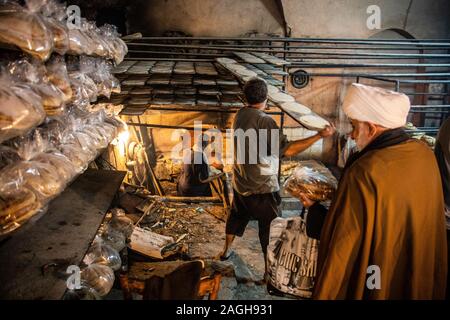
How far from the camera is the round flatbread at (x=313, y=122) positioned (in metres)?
3.58

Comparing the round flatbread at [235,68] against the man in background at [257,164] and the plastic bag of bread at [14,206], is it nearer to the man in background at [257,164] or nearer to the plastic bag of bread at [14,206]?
the man in background at [257,164]

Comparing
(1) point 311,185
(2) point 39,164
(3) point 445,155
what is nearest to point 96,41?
(2) point 39,164

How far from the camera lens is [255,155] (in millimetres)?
4273

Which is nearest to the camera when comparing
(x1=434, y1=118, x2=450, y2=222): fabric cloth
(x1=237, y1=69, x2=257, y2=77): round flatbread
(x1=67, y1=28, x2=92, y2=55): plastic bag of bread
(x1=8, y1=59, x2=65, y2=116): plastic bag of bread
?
(x1=8, y1=59, x2=65, y2=116): plastic bag of bread

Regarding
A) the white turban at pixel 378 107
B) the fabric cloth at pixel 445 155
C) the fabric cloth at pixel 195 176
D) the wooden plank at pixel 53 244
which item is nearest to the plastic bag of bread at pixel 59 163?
the wooden plank at pixel 53 244

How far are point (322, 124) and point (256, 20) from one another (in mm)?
7302

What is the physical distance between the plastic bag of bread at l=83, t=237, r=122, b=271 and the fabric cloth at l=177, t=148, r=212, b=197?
394 cm

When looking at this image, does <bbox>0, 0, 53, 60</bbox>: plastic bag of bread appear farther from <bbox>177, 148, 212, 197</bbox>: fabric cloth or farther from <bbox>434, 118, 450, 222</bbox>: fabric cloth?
<bbox>177, 148, 212, 197</bbox>: fabric cloth

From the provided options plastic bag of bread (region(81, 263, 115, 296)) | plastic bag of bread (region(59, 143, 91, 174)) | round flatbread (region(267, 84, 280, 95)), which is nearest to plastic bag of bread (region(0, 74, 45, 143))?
plastic bag of bread (region(59, 143, 91, 174))

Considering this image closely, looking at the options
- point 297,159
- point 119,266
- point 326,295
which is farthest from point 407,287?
point 297,159

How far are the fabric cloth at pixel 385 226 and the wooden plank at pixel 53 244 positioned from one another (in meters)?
2.01

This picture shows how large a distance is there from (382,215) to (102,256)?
10.8ft

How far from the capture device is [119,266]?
13.8 ft

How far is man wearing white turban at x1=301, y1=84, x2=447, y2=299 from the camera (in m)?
2.32
